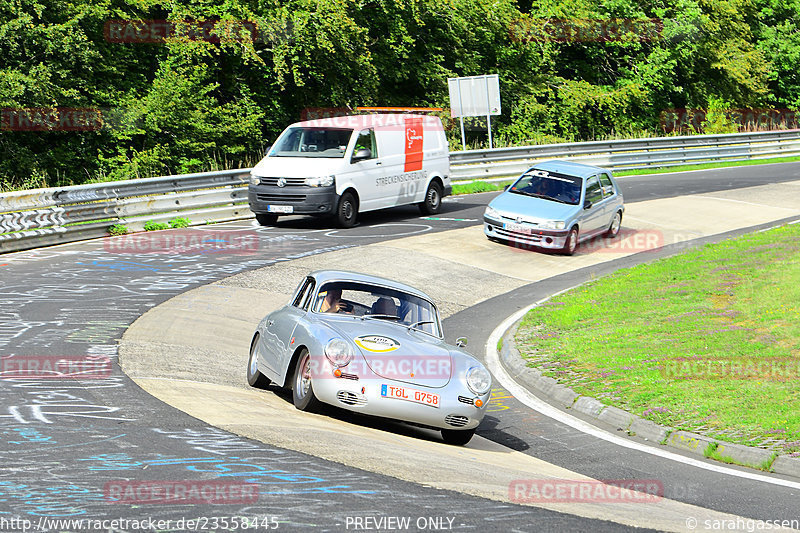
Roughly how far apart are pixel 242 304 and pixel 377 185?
319 inches

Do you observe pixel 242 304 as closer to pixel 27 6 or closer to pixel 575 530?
pixel 575 530

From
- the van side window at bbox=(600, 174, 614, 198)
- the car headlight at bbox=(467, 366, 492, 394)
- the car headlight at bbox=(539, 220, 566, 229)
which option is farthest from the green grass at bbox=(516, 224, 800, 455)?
the van side window at bbox=(600, 174, 614, 198)

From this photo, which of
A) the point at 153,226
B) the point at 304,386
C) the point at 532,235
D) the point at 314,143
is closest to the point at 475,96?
the point at 314,143

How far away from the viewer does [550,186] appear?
21.8 meters

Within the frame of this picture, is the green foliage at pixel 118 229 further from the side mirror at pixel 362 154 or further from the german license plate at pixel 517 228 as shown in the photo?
the german license plate at pixel 517 228

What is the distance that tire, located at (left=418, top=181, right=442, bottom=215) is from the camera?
955 inches

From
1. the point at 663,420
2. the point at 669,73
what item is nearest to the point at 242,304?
the point at 663,420

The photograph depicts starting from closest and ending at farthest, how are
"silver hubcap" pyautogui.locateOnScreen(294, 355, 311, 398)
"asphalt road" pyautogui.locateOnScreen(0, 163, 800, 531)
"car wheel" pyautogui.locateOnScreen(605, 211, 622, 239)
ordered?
"asphalt road" pyautogui.locateOnScreen(0, 163, 800, 531), "silver hubcap" pyautogui.locateOnScreen(294, 355, 311, 398), "car wheel" pyautogui.locateOnScreen(605, 211, 622, 239)

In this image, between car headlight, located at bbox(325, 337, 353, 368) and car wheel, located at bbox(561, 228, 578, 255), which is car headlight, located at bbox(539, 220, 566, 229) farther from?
car headlight, located at bbox(325, 337, 353, 368)

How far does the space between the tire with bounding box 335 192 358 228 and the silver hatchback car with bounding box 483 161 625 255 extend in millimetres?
3124

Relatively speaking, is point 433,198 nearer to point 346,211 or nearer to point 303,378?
point 346,211

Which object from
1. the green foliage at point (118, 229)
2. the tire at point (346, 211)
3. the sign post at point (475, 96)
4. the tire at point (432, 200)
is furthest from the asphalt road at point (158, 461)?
the sign post at point (475, 96)

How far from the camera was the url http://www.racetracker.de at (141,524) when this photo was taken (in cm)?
A: 509

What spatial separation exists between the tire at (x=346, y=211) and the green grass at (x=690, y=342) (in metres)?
6.48
